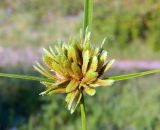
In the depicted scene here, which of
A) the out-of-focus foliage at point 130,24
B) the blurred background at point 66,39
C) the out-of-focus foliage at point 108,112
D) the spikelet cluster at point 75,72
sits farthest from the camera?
the out-of-focus foliage at point 130,24

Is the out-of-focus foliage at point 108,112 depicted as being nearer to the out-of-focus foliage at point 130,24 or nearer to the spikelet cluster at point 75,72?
the spikelet cluster at point 75,72

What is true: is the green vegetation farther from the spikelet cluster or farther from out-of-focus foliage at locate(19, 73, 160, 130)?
the spikelet cluster

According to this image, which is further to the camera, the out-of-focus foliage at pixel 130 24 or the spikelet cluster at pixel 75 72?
the out-of-focus foliage at pixel 130 24

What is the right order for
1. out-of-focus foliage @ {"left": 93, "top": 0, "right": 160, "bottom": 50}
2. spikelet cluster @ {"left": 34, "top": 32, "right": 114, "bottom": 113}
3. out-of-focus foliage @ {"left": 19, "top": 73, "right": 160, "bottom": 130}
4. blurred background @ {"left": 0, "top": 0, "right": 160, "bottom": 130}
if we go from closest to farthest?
spikelet cluster @ {"left": 34, "top": 32, "right": 114, "bottom": 113} → out-of-focus foliage @ {"left": 19, "top": 73, "right": 160, "bottom": 130} → blurred background @ {"left": 0, "top": 0, "right": 160, "bottom": 130} → out-of-focus foliage @ {"left": 93, "top": 0, "right": 160, "bottom": 50}

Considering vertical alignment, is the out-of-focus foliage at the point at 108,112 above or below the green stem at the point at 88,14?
below

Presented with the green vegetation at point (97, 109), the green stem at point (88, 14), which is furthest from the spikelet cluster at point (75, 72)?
the green vegetation at point (97, 109)

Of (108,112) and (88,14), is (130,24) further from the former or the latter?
(88,14)

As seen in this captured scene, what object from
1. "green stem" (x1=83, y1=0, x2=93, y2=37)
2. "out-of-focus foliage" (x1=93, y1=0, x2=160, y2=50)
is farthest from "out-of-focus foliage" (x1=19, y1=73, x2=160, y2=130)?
"out-of-focus foliage" (x1=93, y1=0, x2=160, y2=50)
